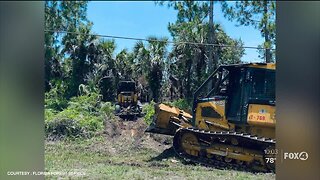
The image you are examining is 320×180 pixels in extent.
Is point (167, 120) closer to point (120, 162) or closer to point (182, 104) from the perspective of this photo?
point (182, 104)

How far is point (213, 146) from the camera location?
3.65 meters

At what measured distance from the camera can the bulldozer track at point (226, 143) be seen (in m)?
3.56

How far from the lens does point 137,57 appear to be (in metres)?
3.52

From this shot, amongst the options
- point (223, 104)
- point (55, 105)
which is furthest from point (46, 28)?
point (223, 104)

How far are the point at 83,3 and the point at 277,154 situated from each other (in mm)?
1875

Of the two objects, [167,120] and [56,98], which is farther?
[167,120]

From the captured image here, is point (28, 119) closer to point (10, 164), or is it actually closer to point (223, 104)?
point (10, 164)

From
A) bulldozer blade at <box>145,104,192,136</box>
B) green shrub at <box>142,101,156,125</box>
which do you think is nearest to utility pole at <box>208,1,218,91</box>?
bulldozer blade at <box>145,104,192,136</box>

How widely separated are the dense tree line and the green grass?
14.6 inches

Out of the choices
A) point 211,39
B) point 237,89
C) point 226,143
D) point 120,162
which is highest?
point 211,39

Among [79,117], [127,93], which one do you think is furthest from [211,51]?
[79,117]

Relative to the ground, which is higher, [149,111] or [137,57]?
[137,57]

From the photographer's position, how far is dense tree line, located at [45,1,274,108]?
3.47m

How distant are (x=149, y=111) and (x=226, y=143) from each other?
25.9 inches
